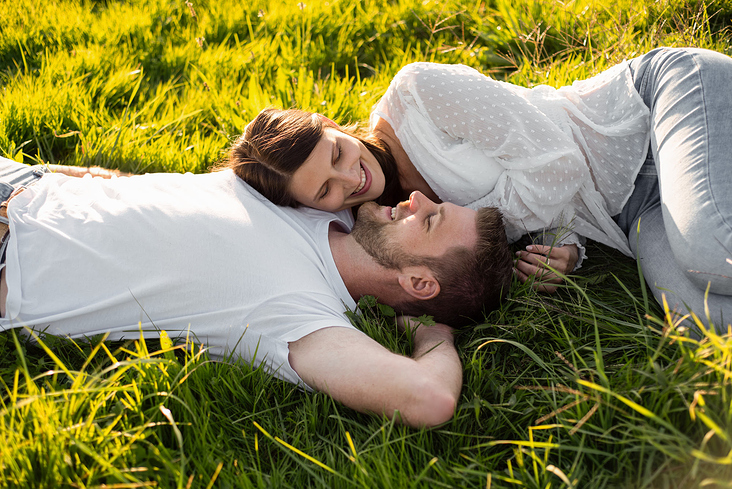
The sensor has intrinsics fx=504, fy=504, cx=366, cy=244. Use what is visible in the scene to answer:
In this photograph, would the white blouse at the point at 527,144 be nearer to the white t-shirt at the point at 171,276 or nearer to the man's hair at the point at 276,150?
the man's hair at the point at 276,150

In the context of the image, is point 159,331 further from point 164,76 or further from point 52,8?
point 52,8

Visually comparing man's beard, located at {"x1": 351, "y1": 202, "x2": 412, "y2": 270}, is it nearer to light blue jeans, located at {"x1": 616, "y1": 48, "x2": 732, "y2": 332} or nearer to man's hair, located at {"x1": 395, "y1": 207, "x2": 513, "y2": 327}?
man's hair, located at {"x1": 395, "y1": 207, "x2": 513, "y2": 327}

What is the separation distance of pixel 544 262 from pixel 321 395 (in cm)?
137

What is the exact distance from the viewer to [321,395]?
2100mm

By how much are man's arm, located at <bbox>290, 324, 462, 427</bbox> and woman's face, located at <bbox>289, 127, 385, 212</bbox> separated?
902mm

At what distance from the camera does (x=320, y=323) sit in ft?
6.96

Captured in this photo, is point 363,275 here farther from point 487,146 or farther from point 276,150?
point 487,146

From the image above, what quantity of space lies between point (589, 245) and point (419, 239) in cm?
122

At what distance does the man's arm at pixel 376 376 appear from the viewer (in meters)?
1.93

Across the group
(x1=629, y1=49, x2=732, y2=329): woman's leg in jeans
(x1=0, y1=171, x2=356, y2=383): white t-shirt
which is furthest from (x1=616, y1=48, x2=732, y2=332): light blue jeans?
(x1=0, y1=171, x2=356, y2=383): white t-shirt

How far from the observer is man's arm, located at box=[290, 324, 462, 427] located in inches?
75.9

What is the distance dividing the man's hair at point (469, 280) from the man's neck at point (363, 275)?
4.8 inches

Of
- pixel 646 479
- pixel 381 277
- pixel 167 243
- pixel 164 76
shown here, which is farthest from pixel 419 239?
pixel 164 76

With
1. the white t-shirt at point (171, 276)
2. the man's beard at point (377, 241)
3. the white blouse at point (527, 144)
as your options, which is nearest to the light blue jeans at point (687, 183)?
the white blouse at point (527, 144)
